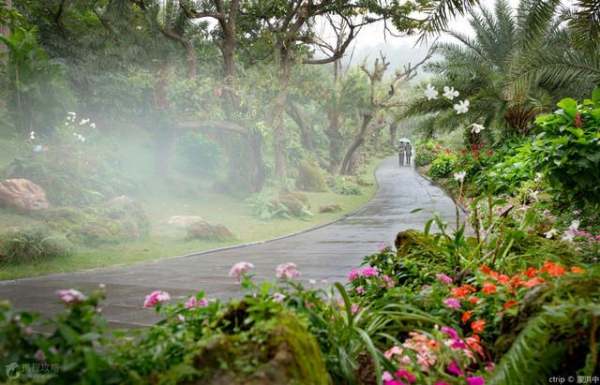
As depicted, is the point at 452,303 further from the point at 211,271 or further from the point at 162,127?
the point at 162,127

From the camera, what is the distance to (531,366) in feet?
7.77

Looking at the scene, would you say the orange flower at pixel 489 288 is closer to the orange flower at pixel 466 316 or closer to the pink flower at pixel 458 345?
the orange flower at pixel 466 316

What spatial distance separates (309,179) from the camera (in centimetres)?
2703

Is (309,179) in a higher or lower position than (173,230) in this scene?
higher

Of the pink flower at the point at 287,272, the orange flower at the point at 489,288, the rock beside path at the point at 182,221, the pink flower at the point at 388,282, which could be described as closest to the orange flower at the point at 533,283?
the orange flower at the point at 489,288

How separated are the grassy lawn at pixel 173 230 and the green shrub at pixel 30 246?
0.46 feet

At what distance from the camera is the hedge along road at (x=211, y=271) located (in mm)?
6613

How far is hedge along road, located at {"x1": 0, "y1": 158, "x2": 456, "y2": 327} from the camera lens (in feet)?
21.7

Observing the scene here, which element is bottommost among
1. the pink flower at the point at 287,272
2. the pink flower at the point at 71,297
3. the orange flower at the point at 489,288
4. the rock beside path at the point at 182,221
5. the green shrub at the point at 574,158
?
the rock beside path at the point at 182,221

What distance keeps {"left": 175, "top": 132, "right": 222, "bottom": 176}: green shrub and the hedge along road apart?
10.1 meters

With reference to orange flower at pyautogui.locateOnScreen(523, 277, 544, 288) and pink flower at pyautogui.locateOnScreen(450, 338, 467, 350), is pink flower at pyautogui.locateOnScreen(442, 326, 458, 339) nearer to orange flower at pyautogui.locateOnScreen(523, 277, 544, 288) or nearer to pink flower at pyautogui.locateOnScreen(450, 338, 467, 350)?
pink flower at pyautogui.locateOnScreen(450, 338, 467, 350)

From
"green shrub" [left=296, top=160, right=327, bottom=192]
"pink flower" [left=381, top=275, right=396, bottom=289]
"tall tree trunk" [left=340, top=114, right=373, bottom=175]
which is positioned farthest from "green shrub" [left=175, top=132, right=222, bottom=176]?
"pink flower" [left=381, top=275, right=396, bottom=289]

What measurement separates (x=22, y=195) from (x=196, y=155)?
1209 cm

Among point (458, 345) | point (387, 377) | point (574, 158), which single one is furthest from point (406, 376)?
point (574, 158)
